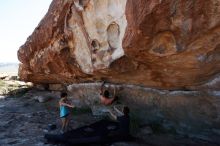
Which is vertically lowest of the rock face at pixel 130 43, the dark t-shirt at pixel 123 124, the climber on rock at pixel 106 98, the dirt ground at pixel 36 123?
the dirt ground at pixel 36 123

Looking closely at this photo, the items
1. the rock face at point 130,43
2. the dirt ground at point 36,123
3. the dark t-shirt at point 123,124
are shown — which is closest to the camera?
the rock face at point 130,43

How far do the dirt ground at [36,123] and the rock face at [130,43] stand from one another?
1227 millimetres

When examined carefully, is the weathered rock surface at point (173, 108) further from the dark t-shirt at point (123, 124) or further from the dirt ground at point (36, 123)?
the dark t-shirt at point (123, 124)

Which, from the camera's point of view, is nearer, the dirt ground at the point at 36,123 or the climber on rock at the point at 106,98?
the dirt ground at the point at 36,123

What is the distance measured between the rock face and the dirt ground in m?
1.23

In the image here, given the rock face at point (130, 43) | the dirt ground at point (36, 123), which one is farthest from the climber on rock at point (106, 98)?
the dirt ground at point (36, 123)

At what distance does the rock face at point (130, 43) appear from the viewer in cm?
609

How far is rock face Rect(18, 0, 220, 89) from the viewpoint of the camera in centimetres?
609

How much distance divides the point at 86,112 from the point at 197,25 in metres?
6.43

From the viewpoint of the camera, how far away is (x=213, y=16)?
19.1 feet

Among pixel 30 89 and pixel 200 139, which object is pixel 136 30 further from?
pixel 30 89

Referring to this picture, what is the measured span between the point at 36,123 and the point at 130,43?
525 cm

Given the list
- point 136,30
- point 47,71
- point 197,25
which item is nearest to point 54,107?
point 47,71

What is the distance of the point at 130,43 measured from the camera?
689 cm
